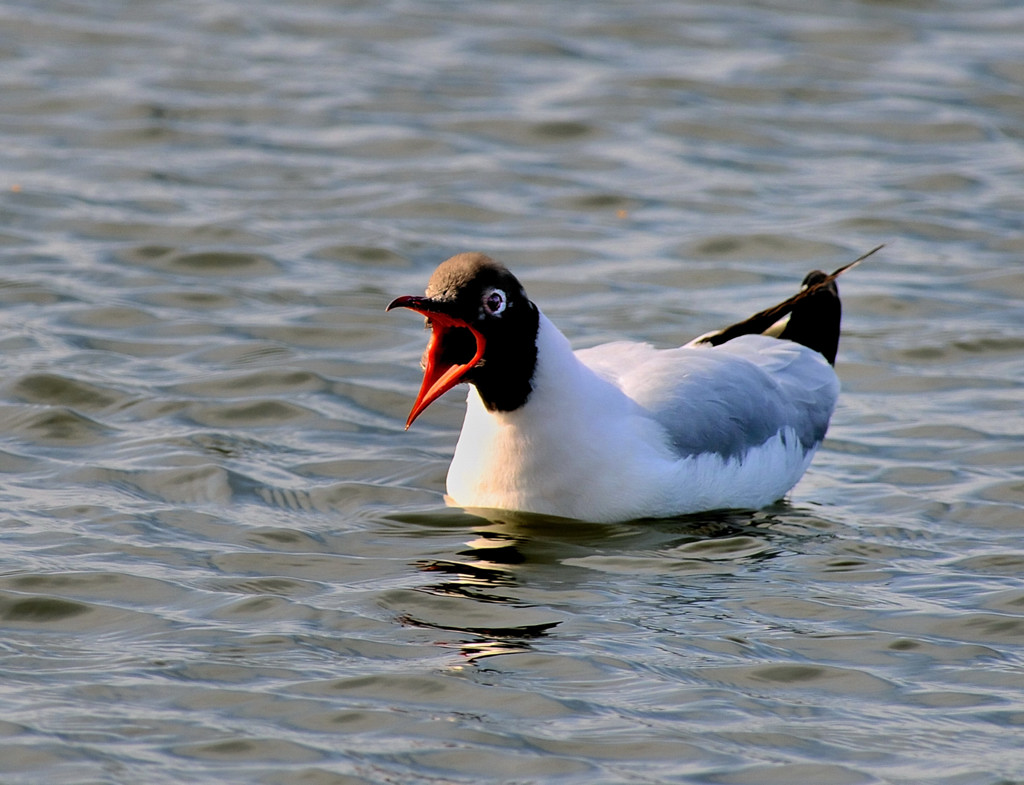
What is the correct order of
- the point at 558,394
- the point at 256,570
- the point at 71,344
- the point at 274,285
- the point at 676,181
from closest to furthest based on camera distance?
the point at 256,570 → the point at 558,394 → the point at 71,344 → the point at 274,285 → the point at 676,181

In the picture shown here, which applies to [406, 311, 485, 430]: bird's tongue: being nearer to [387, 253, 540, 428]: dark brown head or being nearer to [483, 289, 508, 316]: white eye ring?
[387, 253, 540, 428]: dark brown head

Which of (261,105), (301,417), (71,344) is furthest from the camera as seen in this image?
(261,105)

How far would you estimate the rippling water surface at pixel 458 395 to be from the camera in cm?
581

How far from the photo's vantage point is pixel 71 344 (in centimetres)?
966

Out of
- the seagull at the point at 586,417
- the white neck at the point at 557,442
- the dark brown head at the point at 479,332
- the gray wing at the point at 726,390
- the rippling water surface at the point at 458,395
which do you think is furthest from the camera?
the gray wing at the point at 726,390

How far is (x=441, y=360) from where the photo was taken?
7367mm

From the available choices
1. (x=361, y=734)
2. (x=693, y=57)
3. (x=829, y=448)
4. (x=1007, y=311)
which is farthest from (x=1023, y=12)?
(x=361, y=734)

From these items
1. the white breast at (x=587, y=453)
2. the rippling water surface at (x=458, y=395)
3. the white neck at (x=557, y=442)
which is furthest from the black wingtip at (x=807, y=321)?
the white neck at (x=557, y=442)

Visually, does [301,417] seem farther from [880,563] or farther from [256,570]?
[880,563]

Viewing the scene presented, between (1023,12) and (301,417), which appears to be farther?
(1023,12)

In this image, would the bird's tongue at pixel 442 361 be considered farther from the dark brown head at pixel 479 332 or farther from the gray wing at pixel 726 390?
the gray wing at pixel 726 390

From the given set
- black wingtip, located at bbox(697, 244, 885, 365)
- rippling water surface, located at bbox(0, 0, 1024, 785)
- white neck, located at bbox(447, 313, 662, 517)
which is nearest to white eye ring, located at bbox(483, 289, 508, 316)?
white neck, located at bbox(447, 313, 662, 517)

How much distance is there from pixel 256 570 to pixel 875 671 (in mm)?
2463

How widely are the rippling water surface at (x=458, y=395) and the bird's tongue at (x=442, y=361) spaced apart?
0.70 metres
